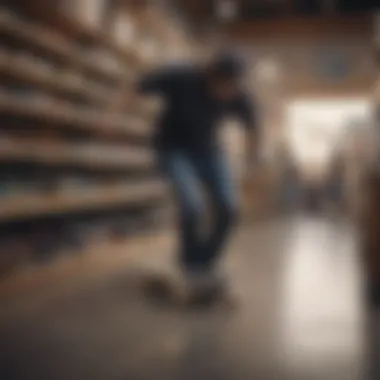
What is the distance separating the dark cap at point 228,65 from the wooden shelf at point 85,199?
12.7 inches

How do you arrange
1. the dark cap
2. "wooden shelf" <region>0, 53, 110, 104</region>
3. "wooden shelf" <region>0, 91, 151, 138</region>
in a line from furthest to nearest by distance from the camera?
"wooden shelf" <region>0, 53, 110, 104</region> → "wooden shelf" <region>0, 91, 151, 138</region> → the dark cap

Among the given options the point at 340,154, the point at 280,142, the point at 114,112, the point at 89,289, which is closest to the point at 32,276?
the point at 89,289

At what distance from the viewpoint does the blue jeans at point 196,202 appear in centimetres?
152

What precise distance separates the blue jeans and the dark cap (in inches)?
7.1

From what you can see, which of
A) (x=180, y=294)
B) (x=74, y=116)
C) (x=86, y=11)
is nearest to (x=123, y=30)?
(x=86, y=11)

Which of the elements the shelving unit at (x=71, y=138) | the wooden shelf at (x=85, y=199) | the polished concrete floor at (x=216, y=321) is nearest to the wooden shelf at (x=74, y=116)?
the shelving unit at (x=71, y=138)

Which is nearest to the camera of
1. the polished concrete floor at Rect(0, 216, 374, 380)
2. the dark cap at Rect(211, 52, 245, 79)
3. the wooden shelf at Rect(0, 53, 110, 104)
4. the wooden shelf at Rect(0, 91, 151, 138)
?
the polished concrete floor at Rect(0, 216, 374, 380)

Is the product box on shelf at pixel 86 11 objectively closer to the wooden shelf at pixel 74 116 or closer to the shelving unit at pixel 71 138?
the shelving unit at pixel 71 138

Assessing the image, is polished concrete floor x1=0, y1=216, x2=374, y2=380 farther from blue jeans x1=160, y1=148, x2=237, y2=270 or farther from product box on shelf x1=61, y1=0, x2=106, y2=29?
product box on shelf x1=61, y1=0, x2=106, y2=29

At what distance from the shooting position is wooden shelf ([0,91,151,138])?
150 cm

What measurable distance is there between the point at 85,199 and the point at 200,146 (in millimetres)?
291

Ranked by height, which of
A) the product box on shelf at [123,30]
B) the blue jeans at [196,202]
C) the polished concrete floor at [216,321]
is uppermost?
the product box on shelf at [123,30]

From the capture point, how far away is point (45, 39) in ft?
5.90

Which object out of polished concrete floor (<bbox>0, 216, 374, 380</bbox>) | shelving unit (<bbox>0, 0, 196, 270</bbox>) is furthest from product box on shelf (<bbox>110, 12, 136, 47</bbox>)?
polished concrete floor (<bbox>0, 216, 374, 380</bbox>)
